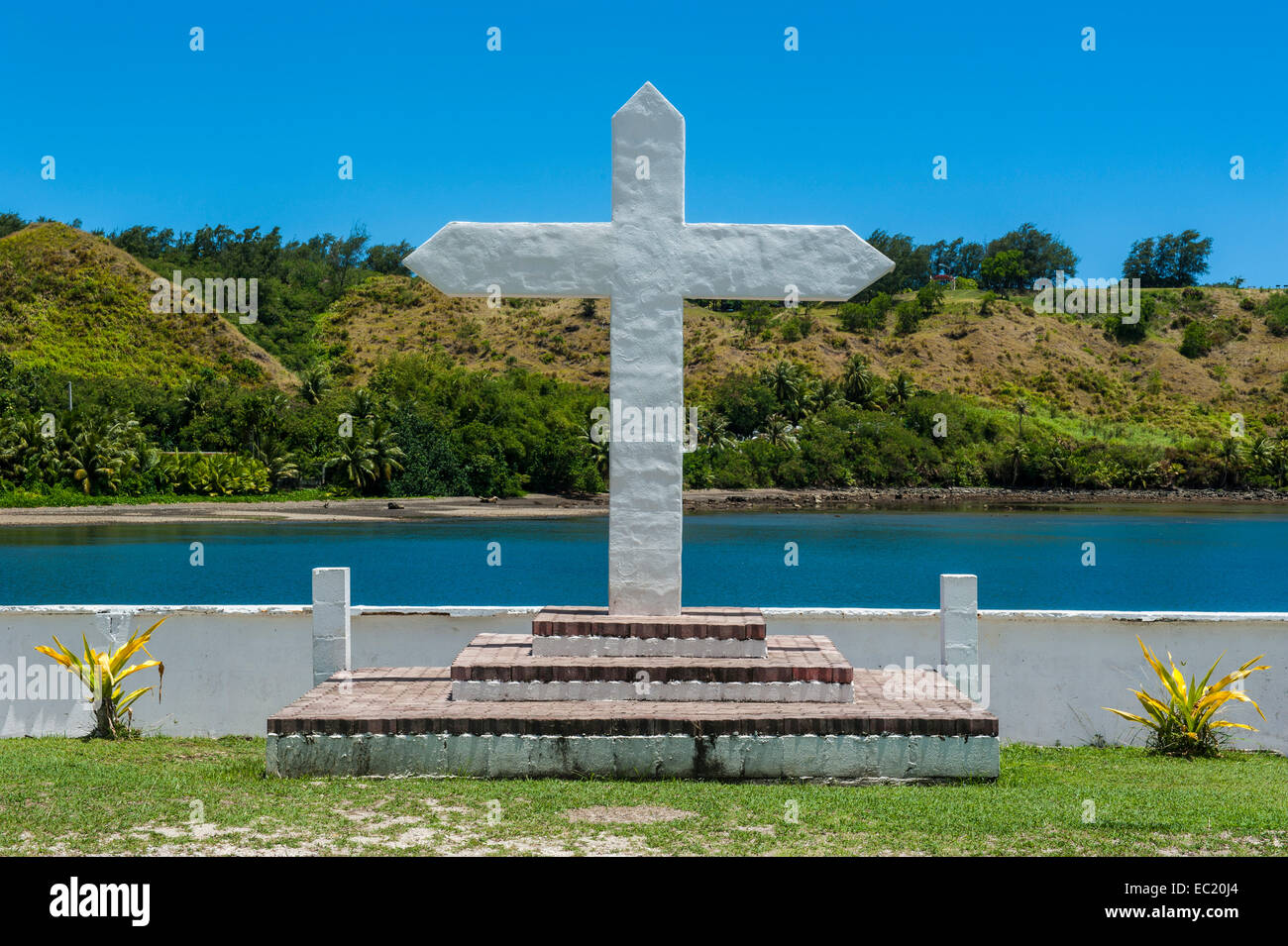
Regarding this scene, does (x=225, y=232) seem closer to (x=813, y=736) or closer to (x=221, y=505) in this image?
(x=221, y=505)

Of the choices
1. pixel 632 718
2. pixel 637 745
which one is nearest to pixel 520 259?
pixel 632 718

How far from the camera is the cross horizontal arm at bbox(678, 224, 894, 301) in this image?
6.80 metres

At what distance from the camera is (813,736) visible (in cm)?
566

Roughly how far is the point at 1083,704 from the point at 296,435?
48.8 m

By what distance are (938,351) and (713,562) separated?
46.6m

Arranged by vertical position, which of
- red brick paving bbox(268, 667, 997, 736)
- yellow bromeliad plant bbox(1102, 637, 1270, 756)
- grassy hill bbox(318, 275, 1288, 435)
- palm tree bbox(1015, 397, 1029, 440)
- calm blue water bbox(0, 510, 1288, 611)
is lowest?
calm blue water bbox(0, 510, 1288, 611)

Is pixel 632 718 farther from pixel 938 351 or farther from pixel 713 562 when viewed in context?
pixel 938 351

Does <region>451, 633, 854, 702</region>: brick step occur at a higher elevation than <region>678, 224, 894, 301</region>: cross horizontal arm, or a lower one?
lower

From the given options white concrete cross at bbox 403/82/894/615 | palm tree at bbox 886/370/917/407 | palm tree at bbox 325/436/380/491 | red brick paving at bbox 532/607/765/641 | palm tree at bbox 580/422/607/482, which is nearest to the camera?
red brick paving at bbox 532/607/765/641

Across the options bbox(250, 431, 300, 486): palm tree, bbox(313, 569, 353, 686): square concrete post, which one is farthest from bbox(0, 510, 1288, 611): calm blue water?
bbox(313, 569, 353, 686): square concrete post

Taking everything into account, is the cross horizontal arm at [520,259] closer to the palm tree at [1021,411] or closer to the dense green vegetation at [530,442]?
the dense green vegetation at [530,442]

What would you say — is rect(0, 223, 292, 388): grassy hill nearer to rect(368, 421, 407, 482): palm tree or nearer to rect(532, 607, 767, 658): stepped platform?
rect(368, 421, 407, 482): palm tree

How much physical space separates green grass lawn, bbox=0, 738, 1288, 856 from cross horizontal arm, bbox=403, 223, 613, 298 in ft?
9.48

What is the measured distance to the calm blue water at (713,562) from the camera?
32688 mm
